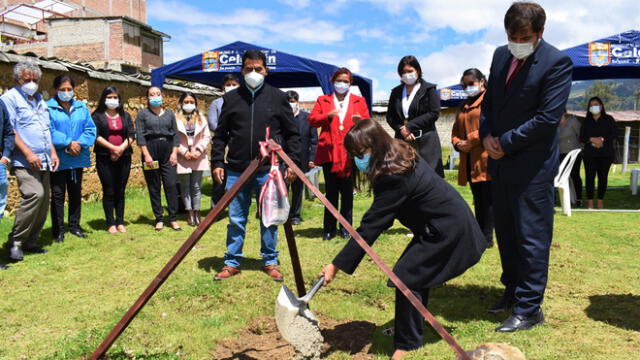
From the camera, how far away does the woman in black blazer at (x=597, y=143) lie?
874 cm

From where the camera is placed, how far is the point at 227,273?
477cm

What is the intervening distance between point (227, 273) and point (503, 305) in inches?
98.3

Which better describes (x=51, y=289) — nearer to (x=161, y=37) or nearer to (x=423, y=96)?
(x=423, y=96)

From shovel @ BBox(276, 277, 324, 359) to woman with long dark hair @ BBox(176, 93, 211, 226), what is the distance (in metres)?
4.71

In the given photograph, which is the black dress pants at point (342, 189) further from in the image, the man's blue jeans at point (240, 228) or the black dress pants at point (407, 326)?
the black dress pants at point (407, 326)

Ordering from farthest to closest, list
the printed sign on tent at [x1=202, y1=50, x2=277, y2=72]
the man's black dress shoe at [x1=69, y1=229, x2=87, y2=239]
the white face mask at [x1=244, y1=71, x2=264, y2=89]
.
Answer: the printed sign on tent at [x1=202, y1=50, x2=277, y2=72], the man's black dress shoe at [x1=69, y1=229, x2=87, y2=239], the white face mask at [x1=244, y1=71, x2=264, y2=89]

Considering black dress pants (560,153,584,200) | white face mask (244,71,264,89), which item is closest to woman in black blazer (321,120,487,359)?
white face mask (244,71,264,89)

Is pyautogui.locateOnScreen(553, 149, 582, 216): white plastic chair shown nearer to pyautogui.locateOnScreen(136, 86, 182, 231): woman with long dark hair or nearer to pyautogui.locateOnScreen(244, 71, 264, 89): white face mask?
pyautogui.locateOnScreen(244, 71, 264, 89): white face mask

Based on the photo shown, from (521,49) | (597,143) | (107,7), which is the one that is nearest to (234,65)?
(597,143)

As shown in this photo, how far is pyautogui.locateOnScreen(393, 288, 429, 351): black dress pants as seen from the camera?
306cm

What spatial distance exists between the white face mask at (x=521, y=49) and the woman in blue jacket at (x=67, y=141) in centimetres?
520

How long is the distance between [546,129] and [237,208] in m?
2.79

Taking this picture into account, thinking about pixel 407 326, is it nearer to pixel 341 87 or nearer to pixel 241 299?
pixel 241 299

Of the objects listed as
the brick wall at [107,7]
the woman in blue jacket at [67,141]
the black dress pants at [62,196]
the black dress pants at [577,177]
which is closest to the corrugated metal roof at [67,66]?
the woman in blue jacket at [67,141]
